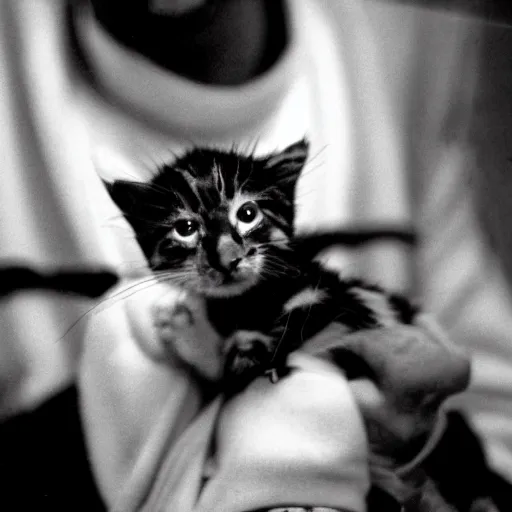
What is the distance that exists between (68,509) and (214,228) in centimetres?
32

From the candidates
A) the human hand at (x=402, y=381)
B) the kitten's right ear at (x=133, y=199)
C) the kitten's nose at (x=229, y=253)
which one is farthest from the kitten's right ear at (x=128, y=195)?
A: the human hand at (x=402, y=381)

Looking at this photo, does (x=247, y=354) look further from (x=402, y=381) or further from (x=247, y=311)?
(x=402, y=381)

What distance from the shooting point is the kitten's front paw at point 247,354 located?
0.61 metres

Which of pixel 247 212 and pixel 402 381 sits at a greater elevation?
pixel 247 212

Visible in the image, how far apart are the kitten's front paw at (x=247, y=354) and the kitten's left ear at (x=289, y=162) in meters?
0.17

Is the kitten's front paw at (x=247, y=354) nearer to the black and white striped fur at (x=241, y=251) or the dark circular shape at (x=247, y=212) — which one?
the black and white striped fur at (x=241, y=251)

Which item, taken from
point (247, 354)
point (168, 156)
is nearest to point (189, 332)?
point (247, 354)

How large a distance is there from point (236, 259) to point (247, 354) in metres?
0.10

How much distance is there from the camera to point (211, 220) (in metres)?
0.61

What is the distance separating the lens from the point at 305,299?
0.64 metres

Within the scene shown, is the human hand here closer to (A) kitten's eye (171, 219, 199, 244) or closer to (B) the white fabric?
(B) the white fabric

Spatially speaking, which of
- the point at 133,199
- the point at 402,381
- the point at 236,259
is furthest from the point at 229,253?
the point at 402,381

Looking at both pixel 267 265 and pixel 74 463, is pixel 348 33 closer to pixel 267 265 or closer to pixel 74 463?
pixel 267 265

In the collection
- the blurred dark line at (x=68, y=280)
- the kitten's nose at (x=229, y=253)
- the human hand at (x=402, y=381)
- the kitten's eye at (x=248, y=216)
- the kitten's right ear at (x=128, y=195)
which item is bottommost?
the human hand at (x=402, y=381)
